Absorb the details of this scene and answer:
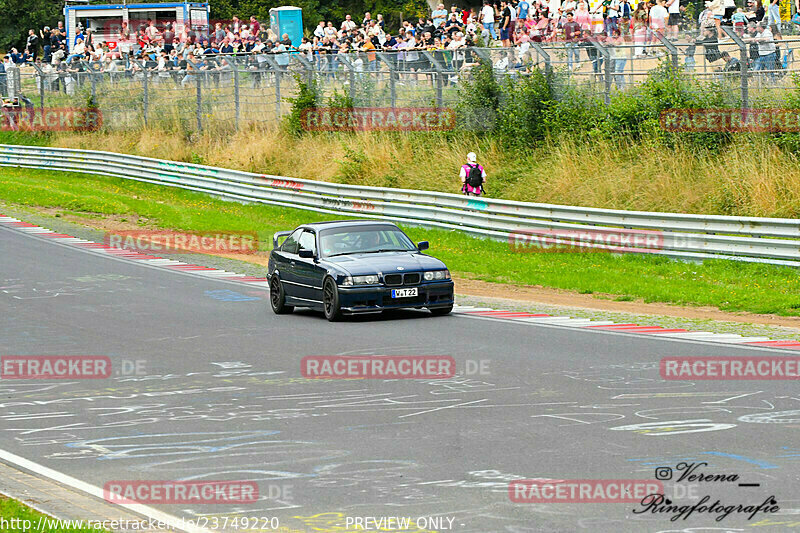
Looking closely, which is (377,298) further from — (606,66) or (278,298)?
(606,66)

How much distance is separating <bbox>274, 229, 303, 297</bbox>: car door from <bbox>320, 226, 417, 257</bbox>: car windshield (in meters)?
0.59

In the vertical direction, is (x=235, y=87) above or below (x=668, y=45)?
below

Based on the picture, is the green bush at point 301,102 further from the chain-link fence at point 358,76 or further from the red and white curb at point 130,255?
the red and white curb at point 130,255

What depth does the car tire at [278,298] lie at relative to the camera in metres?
17.1

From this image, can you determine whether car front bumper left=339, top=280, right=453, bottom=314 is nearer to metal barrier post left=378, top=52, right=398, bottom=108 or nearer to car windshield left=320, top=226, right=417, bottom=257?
car windshield left=320, top=226, right=417, bottom=257

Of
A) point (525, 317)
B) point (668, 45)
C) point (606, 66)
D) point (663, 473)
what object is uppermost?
point (668, 45)

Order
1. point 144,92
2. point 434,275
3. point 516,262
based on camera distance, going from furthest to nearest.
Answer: point 144,92, point 516,262, point 434,275

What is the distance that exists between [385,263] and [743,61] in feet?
36.7

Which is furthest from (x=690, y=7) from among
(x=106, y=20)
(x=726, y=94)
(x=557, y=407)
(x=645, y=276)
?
(x=106, y=20)

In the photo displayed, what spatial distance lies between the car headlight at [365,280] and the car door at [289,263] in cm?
154

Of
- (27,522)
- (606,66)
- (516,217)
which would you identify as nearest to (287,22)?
(606,66)

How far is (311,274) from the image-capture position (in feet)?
53.7

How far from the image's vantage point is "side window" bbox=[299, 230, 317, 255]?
55.5ft

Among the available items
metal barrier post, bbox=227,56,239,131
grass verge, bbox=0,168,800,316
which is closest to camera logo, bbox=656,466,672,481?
grass verge, bbox=0,168,800,316
